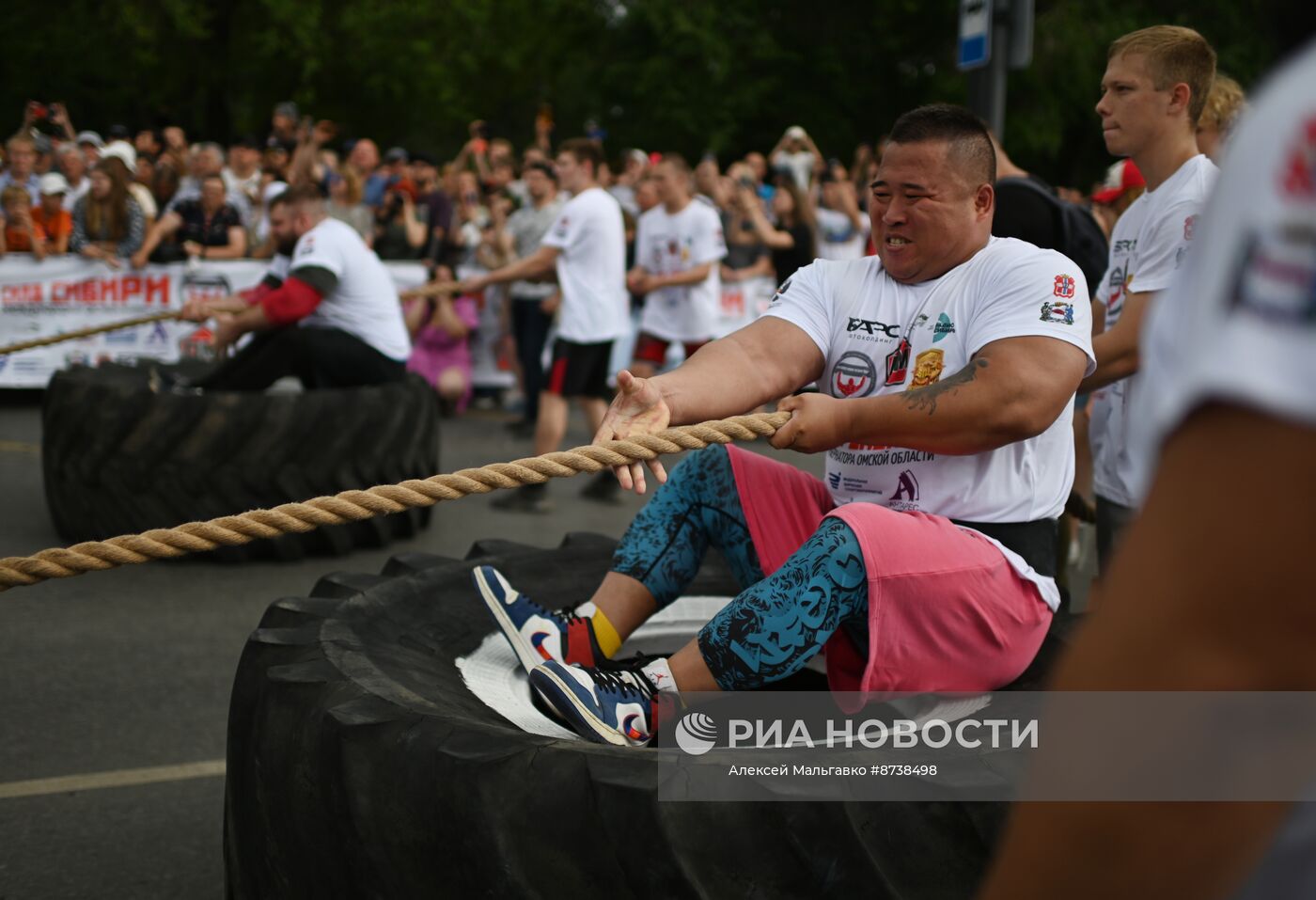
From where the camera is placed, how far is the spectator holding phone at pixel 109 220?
10.6 metres

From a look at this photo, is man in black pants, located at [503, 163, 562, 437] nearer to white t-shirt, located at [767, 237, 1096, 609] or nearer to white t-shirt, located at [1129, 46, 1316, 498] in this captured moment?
white t-shirt, located at [767, 237, 1096, 609]

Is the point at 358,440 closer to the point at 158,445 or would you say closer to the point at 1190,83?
the point at 158,445

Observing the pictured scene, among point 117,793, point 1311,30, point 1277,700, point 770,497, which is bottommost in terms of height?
point 117,793

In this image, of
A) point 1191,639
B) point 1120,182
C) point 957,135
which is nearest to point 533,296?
point 1120,182

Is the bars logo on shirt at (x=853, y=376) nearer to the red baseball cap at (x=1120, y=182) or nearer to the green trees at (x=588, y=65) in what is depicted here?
the red baseball cap at (x=1120, y=182)

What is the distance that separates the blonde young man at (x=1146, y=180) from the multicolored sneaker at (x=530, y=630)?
154 centimetres

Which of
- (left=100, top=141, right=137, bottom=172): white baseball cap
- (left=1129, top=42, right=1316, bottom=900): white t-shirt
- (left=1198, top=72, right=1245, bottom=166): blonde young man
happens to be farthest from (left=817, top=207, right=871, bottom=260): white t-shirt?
(left=1129, top=42, right=1316, bottom=900): white t-shirt

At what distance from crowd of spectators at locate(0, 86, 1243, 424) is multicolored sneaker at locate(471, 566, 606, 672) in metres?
6.26

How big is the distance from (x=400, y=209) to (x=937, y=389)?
10017 mm

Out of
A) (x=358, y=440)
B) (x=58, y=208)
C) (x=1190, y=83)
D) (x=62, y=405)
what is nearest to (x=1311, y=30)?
(x=1190, y=83)

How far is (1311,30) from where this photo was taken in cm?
86

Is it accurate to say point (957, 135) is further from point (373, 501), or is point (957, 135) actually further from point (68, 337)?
point (68, 337)

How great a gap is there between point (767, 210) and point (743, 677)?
12.9m

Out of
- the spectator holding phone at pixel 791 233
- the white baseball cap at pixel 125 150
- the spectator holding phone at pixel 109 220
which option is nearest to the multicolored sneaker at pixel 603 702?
the spectator holding phone at pixel 791 233
